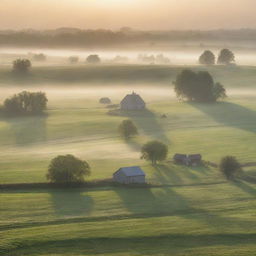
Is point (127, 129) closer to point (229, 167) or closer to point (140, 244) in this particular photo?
point (229, 167)

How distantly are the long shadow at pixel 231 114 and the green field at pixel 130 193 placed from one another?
24cm

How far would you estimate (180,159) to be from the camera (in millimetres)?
90438

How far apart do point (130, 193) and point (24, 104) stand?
73.0 m

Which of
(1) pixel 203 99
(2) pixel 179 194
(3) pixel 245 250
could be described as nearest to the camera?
(3) pixel 245 250

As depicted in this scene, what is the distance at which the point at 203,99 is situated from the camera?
16050 centimetres

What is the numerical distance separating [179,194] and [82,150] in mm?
32413

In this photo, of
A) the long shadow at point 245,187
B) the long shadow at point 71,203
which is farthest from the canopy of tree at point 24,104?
the long shadow at point 245,187

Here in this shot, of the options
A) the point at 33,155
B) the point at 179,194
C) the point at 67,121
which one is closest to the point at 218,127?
the point at 67,121

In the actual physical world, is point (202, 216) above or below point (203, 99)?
below

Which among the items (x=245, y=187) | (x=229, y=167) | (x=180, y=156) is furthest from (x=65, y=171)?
(x=245, y=187)

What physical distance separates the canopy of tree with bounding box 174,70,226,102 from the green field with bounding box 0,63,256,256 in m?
13.9

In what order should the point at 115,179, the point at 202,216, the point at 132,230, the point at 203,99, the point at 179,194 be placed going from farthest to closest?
the point at 203,99 < the point at 115,179 < the point at 179,194 < the point at 202,216 < the point at 132,230

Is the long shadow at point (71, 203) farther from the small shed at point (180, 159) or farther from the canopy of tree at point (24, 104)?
the canopy of tree at point (24, 104)

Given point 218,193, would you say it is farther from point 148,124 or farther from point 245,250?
point 148,124
